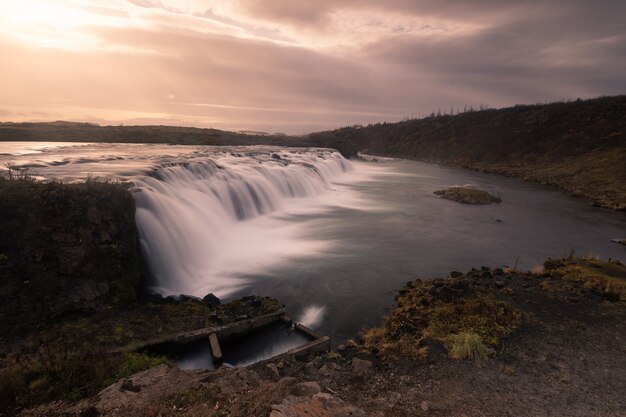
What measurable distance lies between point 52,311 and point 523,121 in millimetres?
85507

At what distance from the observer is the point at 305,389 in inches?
243

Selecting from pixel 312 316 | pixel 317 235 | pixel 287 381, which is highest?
pixel 287 381

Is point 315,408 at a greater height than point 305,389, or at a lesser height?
greater

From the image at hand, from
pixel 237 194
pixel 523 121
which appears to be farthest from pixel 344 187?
pixel 523 121

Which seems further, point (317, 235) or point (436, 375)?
point (317, 235)

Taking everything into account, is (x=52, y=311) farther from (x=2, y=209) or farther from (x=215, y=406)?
(x=215, y=406)

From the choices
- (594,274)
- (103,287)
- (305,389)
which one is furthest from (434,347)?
(103,287)

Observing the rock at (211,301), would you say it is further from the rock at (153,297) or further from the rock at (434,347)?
the rock at (434,347)

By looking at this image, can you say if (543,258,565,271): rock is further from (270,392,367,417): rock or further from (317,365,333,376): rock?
(270,392,367,417): rock

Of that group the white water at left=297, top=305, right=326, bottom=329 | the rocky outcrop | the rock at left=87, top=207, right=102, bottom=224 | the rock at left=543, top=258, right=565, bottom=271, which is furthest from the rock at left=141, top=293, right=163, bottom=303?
the rock at left=543, top=258, right=565, bottom=271

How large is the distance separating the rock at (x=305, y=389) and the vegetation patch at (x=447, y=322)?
219 centimetres

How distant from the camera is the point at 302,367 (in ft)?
24.6

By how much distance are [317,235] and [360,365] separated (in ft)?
46.4

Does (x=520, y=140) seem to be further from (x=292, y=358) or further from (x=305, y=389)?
(x=305, y=389)
